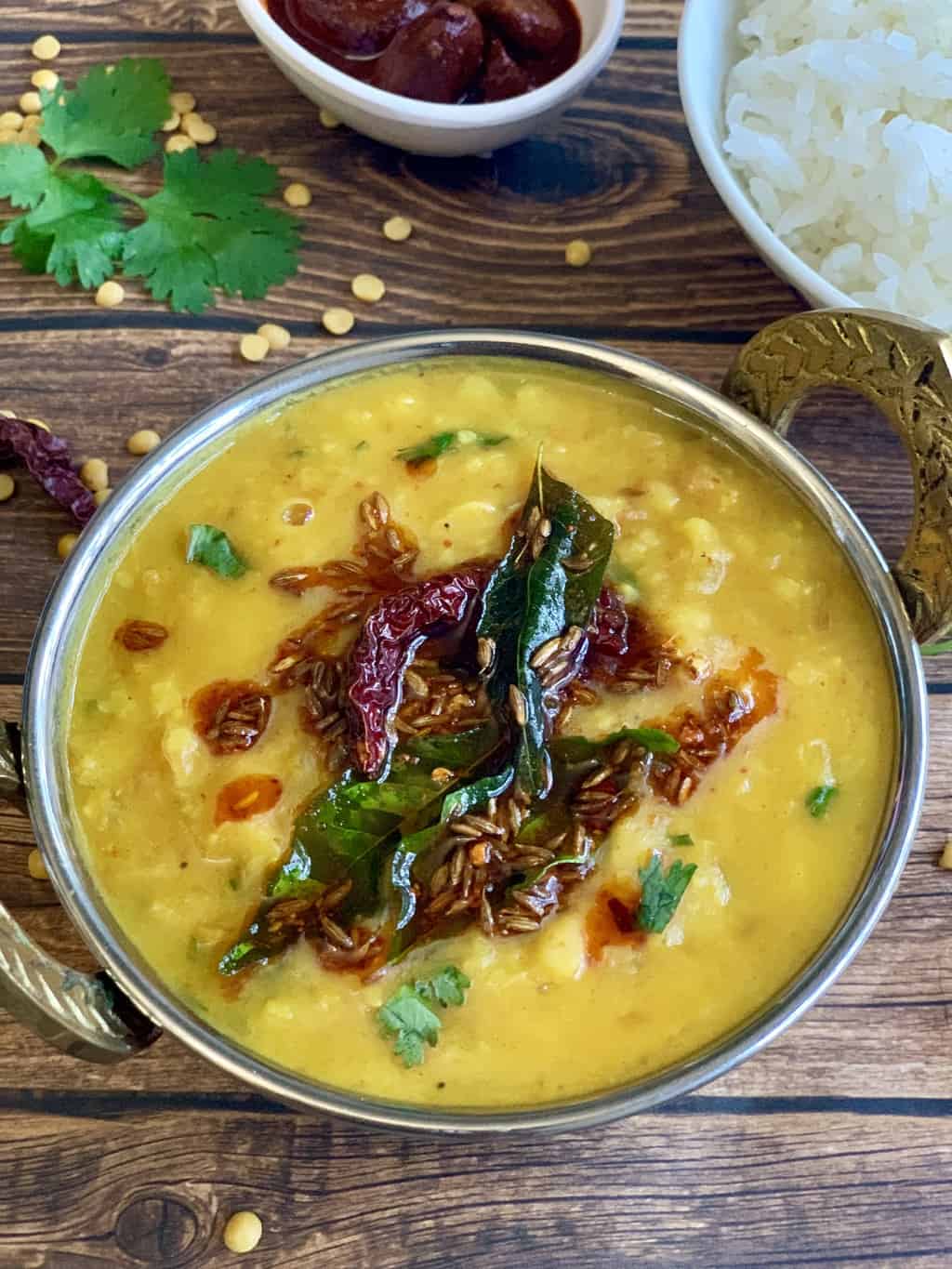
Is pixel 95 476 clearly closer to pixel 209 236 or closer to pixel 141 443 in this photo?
pixel 141 443

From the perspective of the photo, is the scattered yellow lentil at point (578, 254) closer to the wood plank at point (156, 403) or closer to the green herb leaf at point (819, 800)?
the wood plank at point (156, 403)

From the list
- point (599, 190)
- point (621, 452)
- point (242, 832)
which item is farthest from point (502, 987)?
point (599, 190)

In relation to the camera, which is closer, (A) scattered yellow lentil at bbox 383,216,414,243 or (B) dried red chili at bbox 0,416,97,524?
(B) dried red chili at bbox 0,416,97,524

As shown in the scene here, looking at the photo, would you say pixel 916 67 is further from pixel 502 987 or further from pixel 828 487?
pixel 502 987

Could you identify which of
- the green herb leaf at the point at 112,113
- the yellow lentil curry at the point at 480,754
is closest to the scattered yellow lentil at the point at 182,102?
the green herb leaf at the point at 112,113

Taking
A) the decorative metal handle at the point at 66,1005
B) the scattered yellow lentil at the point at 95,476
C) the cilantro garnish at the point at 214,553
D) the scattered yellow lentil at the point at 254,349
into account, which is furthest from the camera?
the scattered yellow lentil at the point at 254,349

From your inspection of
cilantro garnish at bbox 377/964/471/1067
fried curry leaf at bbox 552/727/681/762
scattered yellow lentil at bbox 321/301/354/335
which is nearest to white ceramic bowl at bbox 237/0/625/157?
scattered yellow lentil at bbox 321/301/354/335

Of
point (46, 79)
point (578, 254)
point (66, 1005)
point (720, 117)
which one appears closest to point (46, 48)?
point (46, 79)

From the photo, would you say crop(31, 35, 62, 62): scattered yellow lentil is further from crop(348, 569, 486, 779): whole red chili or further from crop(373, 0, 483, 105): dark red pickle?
crop(348, 569, 486, 779): whole red chili
